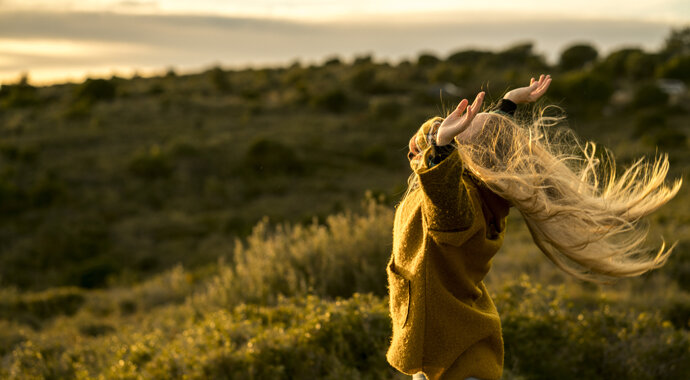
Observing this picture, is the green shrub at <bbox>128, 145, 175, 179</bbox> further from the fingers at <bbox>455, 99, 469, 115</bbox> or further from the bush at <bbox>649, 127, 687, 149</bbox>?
the fingers at <bbox>455, 99, 469, 115</bbox>

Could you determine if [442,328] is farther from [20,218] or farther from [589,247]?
[20,218]

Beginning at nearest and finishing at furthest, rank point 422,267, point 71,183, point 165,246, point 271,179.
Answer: point 422,267
point 165,246
point 71,183
point 271,179

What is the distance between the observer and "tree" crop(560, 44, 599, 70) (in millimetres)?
40719

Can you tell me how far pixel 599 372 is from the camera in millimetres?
4262

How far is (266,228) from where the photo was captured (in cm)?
1340

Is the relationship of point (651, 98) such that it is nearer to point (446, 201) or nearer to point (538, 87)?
point (538, 87)

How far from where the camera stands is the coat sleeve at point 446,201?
1909mm

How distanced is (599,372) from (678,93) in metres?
29.4

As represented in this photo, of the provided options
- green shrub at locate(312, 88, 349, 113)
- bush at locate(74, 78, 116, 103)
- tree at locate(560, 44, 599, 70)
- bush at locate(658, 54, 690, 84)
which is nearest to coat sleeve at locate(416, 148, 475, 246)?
green shrub at locate(312, 88, 349, 113)

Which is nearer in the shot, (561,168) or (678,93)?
(561,168)

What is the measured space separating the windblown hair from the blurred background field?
1.04 feet

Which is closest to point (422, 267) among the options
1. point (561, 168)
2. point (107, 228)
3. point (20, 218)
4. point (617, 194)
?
point (561, 168)

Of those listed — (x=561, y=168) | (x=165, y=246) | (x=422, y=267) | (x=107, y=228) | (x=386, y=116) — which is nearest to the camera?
(x=422, y=267)

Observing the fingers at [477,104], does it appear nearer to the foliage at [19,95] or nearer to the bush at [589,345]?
the bush at [589,345]
